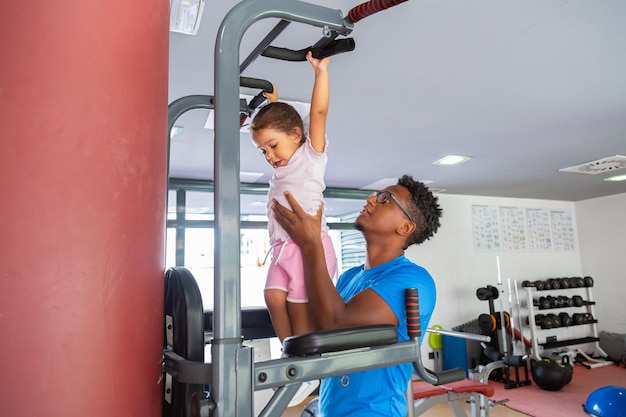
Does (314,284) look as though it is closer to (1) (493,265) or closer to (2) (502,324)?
(2) (502,324)

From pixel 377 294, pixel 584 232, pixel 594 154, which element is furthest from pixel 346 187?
pixel 584 232

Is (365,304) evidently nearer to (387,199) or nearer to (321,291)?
(321,291)

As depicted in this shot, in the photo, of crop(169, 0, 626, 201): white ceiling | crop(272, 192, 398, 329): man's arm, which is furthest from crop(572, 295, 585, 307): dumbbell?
crop(272, 192, 398, 329): man's arm

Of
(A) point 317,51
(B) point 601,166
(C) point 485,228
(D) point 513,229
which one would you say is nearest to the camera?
(A) point 317,51

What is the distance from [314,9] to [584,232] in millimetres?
6804

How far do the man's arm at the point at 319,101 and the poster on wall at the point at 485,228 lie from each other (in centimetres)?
497

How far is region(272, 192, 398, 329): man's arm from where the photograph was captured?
974 millimetres

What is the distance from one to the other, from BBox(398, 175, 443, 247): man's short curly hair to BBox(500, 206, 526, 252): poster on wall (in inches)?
189

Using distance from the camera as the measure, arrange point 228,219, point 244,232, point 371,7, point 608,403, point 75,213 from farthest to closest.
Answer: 1. point 244,232
2. point 608,403
3. point 371,7
4. point 228,219
5. point 75,213

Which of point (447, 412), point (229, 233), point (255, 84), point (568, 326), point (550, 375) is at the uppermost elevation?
point (255, 84)

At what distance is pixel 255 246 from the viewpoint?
4945 millimetres

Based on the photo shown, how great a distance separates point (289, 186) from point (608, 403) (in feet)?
9.29

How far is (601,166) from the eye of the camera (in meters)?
4.05

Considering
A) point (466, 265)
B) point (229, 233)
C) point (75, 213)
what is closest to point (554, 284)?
point (466, 265)
